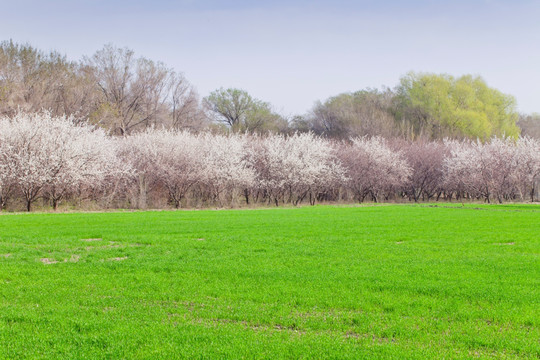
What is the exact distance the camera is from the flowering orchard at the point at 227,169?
107ft

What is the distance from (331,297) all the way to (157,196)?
3483 centimetres

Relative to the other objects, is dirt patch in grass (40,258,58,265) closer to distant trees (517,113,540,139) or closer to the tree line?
the tree line

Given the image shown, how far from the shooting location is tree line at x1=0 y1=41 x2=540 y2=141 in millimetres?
45406

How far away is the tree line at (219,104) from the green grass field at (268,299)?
31.5 meters

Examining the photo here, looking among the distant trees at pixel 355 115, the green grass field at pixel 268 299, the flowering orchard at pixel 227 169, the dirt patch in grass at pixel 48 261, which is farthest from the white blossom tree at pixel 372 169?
the dirt patch in grass at pixel 48 261

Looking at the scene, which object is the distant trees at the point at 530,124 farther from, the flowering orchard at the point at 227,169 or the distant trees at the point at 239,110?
the distant trees at the point at 239,110

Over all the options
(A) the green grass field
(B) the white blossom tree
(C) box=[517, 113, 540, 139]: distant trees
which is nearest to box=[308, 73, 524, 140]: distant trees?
(B) the white blossom tree

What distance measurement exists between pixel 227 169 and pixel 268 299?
34039 mm

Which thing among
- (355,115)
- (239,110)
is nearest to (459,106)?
(355,115)

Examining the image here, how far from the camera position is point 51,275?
32.7ft

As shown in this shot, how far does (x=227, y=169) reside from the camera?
1647 inches

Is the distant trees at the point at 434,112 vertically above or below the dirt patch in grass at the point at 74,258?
above

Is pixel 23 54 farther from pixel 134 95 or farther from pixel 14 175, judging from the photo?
pixel 14 175

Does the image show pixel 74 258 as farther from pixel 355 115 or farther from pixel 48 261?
pixel 355 115
